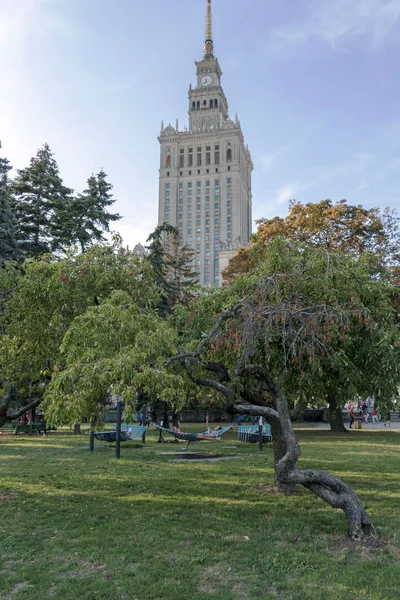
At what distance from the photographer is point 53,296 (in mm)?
8719

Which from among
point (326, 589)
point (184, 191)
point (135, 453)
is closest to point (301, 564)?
point (326, 589)

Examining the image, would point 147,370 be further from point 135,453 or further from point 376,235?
point 376,235

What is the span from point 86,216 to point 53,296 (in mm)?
17152

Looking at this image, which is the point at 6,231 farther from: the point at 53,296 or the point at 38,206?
the point at 53,296

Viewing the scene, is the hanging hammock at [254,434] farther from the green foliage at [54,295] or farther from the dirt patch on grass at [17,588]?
the dirt patch on grass at [17,588]

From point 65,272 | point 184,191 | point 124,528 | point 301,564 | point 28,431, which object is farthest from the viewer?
point 184,191

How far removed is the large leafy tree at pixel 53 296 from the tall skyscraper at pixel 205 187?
11396 cm

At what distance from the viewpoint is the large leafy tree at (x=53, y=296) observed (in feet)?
28.6

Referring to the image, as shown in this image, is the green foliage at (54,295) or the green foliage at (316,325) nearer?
the green foliage at (316,325)

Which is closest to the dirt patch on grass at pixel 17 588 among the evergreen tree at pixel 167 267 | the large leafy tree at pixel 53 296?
the large leafy tree at pixel 53 296

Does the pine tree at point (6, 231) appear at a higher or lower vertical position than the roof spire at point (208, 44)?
lower

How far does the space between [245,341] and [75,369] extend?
8.75 ft

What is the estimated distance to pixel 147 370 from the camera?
5938mm

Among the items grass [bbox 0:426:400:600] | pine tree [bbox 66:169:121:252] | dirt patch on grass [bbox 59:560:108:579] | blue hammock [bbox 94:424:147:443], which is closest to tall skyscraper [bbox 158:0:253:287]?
pine tree [bbox 66:169:121:252]
